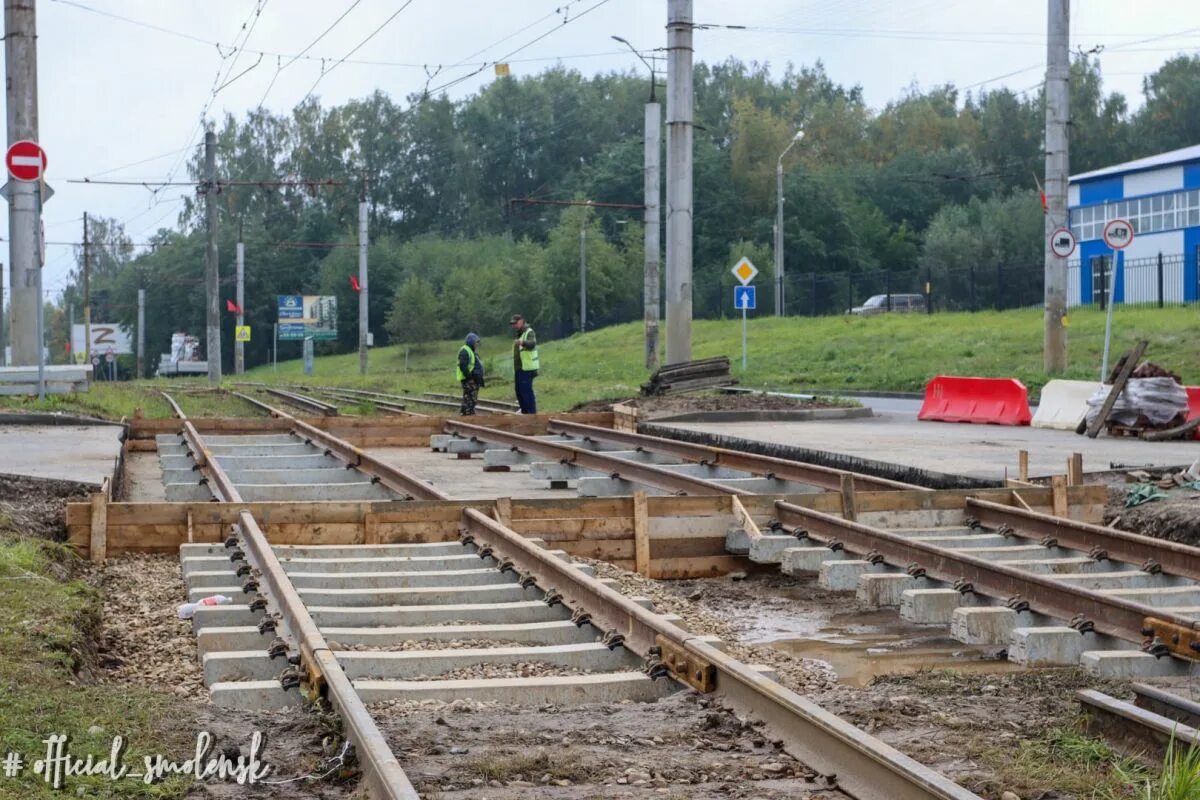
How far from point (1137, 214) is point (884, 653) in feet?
176

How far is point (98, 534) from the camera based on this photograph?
929cm

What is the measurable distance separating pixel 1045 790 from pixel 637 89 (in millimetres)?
112862

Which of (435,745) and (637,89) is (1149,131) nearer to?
(637,89)

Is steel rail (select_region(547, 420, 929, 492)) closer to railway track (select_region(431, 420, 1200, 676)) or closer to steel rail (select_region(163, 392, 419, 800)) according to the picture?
railway track (select_region(431, 420, 1200, 676))

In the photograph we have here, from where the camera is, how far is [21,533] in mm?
9531

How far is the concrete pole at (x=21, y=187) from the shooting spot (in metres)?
22.4

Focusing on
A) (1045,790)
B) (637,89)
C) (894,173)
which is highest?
(637,89)

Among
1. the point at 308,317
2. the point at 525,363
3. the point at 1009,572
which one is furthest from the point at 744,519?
the point at 308,317

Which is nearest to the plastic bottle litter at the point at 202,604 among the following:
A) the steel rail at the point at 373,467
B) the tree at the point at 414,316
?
the steel rail at the point at 373,467

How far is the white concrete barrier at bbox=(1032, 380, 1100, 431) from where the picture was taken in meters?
20.5

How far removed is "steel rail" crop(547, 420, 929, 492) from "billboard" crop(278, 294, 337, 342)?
79366 millimetres

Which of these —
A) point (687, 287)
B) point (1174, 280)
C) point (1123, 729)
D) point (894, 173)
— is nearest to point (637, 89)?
point (894, 173)

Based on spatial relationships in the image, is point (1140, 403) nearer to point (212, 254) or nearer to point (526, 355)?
point (526, 355)

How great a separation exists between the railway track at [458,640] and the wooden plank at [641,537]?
3.25 feet
